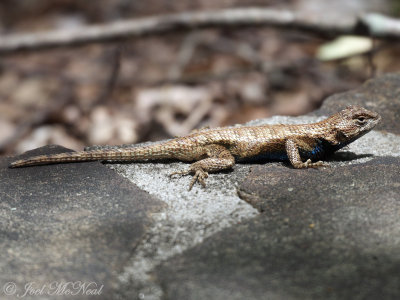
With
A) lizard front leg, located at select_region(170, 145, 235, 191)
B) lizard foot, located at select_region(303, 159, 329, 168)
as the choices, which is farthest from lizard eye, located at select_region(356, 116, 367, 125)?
lizard front leg, located at select_region(170, 145, 235, 191)

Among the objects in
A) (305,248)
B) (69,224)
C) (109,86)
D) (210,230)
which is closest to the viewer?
(305,248)

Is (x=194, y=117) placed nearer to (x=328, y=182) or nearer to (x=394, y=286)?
(x=328, y=182)

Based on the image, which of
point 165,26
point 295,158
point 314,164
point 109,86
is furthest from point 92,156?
point 109,86

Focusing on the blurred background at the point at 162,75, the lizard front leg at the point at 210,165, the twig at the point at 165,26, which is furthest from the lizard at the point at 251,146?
the twig at the point at 165,26

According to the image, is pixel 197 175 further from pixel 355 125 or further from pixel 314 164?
pixel 355 125

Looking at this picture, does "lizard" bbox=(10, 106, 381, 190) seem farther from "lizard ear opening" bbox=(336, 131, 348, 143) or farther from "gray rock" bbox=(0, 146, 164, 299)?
"gray rock" bbox=(0, 146, 164, 299)

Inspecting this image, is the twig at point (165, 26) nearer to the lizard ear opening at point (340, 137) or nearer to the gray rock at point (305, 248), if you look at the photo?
the lizard ear opening at point (340, 137)
